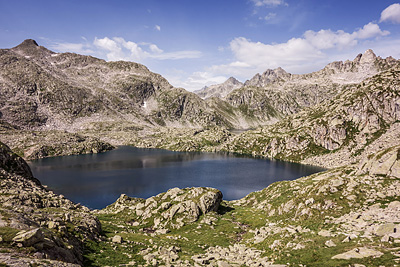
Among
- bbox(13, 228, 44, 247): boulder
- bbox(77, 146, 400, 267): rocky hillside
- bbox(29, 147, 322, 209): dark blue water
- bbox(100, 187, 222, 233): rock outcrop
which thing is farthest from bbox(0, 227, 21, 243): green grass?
bbox(29, 147, 322, 209): dark blue water

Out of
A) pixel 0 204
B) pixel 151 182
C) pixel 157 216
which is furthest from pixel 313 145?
pixel 0 204

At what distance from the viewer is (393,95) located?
7032 inches

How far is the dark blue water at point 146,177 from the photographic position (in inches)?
4286

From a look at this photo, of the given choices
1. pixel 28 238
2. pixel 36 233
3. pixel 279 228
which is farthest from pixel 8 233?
pixel 279 228

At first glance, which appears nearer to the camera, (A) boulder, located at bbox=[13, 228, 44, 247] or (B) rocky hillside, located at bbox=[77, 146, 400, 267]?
(A) boulder, located at bbox=[13, 228, 44, 247]

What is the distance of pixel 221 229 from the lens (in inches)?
1998

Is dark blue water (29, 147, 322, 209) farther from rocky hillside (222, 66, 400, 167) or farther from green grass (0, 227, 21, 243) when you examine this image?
green grass (0, 227, 21, 243)

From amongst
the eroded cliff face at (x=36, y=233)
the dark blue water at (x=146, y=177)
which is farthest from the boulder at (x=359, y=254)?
the dark blue water at (x=146, y=177)

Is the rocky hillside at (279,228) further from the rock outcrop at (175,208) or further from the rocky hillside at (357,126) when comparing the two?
the rocky hillside at (357,126)

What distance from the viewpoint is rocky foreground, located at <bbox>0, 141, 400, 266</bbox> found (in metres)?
22.7

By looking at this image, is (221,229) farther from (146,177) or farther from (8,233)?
(146,177)

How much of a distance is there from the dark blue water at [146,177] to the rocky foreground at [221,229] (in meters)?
45.0

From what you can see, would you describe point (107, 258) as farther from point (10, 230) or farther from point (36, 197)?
point (36, 197)

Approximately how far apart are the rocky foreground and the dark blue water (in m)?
45.0
